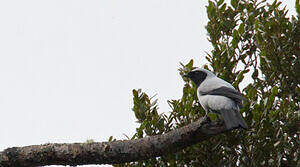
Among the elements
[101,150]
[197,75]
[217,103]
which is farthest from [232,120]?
[101,150]

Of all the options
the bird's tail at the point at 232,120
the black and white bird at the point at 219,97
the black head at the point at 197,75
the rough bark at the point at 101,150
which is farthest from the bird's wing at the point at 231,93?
the rough bark at the point at 101,150

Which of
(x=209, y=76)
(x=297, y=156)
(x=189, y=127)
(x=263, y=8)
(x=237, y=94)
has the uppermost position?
(x=263, y=8)

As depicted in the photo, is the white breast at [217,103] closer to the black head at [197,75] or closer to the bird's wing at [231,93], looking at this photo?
the bird's wing at [231,93]

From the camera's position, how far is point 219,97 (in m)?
5.54

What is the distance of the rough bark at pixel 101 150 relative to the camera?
492 centimetres

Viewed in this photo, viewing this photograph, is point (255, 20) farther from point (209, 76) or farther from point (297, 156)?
point (297, 156)

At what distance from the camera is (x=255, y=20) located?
6527 mm

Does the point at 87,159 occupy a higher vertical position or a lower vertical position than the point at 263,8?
lower

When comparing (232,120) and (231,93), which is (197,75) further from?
(232,120)

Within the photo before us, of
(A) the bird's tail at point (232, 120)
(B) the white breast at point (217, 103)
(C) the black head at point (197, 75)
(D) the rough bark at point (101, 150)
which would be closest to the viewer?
(A) the bird's tail at point (232, 120)

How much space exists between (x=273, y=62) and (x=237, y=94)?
1.01m

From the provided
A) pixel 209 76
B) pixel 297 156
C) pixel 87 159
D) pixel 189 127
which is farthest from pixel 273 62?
pixel 87 159

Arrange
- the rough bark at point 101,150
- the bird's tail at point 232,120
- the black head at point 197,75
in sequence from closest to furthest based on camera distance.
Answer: the bird's tail at point 232,120 < the rough bark at point 101,150 < the black head at point 197,75

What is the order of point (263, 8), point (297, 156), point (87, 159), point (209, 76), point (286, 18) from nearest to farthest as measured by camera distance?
point (87, 159)
point (297, 156)
point (209, 76)
point (286, 18)
point (263, 8)
